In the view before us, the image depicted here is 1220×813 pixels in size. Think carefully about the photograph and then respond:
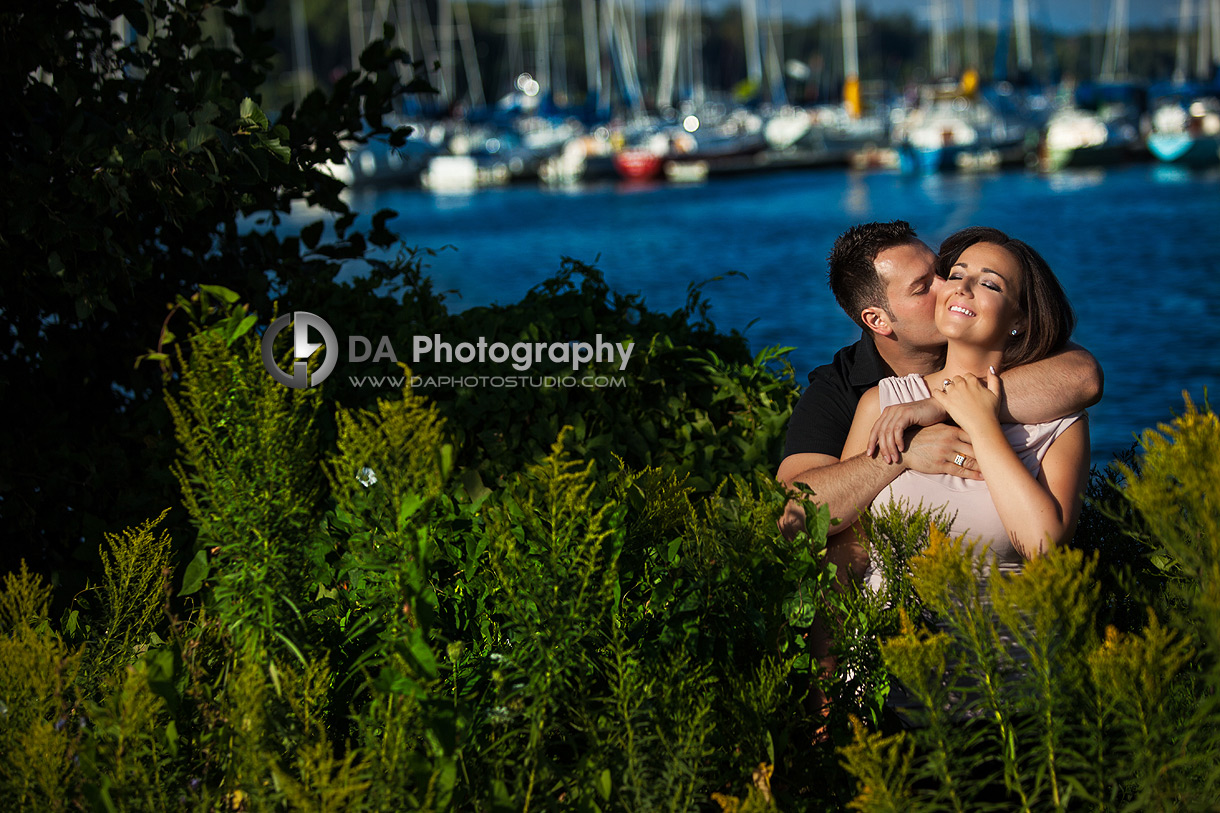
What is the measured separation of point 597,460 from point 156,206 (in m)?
1.81

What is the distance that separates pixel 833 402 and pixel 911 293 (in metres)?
0.36

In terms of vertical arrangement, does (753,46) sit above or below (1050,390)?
above

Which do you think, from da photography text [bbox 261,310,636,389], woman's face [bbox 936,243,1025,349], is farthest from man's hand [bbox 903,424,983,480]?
da photography text [bbox 261,310,636,389]

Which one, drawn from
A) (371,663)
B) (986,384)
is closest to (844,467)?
(986,384)

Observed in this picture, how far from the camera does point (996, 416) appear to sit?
2.47 m

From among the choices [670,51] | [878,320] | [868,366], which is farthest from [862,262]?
[670,51]

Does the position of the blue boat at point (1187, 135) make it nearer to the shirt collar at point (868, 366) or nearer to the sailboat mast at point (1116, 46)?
the sailboat mast at point (1116, 46)

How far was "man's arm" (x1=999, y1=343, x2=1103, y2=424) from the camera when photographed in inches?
98.9

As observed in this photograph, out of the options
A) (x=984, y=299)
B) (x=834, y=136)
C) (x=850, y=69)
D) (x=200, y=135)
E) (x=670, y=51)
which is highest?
(x=670, y=51)

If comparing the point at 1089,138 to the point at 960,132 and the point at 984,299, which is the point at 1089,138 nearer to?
the point at 960,132

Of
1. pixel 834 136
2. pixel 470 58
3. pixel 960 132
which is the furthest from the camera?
pixel 470 58

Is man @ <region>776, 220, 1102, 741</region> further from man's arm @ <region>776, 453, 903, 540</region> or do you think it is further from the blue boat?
the blue boat

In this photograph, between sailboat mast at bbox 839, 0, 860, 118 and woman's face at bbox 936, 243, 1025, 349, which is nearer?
woman's face at bbox 936, 243, 1025, 349

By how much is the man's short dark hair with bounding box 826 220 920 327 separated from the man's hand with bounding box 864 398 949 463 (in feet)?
1.53
